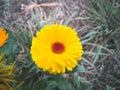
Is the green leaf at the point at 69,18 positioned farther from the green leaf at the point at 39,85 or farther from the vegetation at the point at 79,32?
the green leaf at the point at 39,85

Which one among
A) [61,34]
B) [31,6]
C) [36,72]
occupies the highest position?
[31,6]

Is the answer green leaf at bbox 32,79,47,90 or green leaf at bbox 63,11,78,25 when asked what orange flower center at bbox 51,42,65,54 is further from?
green leaf at bbox 63,11,78,25

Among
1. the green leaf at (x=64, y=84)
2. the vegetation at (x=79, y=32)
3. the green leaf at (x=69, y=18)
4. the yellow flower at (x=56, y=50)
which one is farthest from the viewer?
the green leaf at (x=69, y=18)

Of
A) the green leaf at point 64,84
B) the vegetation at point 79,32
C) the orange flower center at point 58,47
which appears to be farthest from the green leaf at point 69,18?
the orange flower center at point 58,47

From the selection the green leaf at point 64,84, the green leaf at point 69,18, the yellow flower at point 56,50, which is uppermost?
the green leaf at point 69,18

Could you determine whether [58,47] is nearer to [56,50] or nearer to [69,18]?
[56,50]

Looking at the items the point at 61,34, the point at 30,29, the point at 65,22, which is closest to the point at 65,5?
the point at 65,22

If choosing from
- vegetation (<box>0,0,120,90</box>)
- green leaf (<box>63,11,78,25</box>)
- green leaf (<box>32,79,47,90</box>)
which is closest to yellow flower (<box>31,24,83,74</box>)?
green leaf (<box>32,79,47,90</box>)

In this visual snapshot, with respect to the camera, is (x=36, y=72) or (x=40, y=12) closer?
(x=36, y=72)

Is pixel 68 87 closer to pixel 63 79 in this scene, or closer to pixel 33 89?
pixel 63 79
